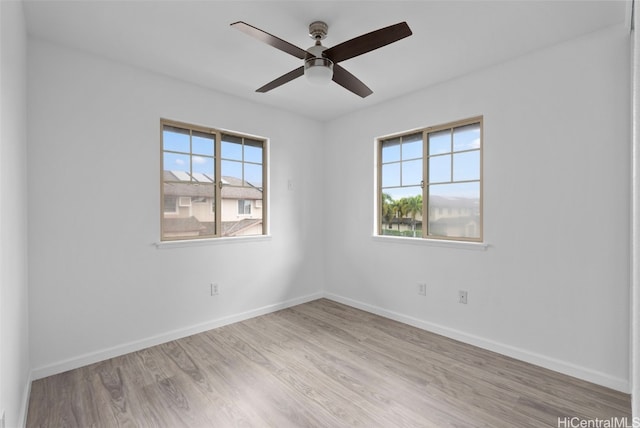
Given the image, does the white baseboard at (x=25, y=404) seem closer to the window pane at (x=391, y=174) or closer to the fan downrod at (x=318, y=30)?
the fan downrod at (x=318, y=30)

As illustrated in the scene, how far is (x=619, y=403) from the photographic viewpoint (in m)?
2.02

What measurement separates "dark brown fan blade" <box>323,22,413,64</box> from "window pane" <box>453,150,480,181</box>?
1.67 metres

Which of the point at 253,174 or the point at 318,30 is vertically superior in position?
the point at 318,30

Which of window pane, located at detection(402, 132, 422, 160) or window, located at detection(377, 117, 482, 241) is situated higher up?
window pane, located at detection(402, 132, 422, 160)

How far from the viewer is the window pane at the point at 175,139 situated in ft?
10.1

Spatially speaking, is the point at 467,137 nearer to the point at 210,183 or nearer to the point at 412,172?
the point at 412,172

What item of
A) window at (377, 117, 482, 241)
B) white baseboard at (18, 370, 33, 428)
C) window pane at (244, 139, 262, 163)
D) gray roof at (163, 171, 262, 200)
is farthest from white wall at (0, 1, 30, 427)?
window at (377, 117, 482, 241)

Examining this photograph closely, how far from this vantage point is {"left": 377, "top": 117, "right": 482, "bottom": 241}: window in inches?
119

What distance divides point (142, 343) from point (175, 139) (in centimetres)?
197

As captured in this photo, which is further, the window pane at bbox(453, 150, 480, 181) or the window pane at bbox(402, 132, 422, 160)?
the window pane at bbox(402, 132, 422, 160)

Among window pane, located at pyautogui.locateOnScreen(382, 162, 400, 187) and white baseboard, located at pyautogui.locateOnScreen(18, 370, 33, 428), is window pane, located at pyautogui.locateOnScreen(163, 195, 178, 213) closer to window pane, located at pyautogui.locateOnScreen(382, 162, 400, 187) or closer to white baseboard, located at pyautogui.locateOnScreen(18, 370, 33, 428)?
white baseboard, located at pyautogui.locateOnScreen(18, 370, 33, 428)

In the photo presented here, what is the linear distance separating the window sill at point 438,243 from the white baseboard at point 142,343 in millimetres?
1534

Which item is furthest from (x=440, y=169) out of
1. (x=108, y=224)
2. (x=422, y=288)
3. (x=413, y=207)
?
(x=108, y=224)

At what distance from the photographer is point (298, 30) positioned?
2.23 m
